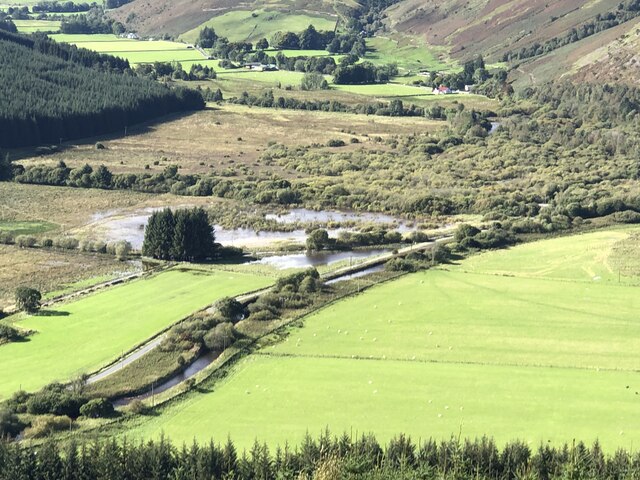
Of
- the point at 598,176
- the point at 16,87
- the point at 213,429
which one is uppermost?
the point at 16,87

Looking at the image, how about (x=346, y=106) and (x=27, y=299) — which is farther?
(x=346, y=106)

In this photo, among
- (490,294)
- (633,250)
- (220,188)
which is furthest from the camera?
(220,188)

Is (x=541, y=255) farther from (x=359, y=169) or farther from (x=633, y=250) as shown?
(x=359, y=169)

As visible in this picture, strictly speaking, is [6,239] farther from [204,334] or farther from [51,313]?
[204,334]

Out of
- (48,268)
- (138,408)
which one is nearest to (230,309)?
(138,408)

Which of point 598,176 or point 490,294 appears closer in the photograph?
point 490,294

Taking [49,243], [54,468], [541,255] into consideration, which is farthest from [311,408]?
[49,243]

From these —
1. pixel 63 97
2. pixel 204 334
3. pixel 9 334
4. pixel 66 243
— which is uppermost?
pixel 63 97
